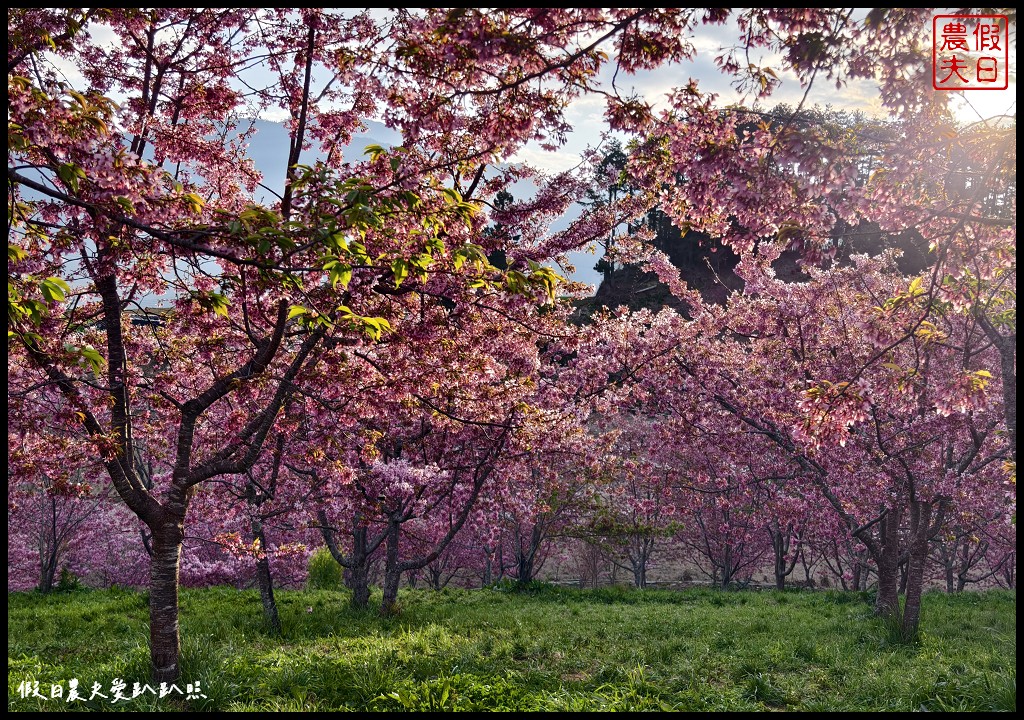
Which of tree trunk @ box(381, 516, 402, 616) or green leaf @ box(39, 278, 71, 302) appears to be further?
tree trunk @ box(381, 516, 402, 616)

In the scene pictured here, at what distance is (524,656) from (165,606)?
15.4 ft

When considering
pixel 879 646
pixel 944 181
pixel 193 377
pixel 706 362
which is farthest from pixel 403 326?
pixel 879 646

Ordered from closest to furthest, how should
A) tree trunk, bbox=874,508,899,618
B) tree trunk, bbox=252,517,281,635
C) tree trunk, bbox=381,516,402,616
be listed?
tree trunk, bbox=252,517,281,635
tree trunk, bbox=874,508,899,618
tree trunk, bbox=381,516,402,616

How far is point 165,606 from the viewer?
6.58 metres

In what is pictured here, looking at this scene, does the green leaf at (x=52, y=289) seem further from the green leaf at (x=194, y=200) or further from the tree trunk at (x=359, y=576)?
the tree trunk at (x=359, y=576)

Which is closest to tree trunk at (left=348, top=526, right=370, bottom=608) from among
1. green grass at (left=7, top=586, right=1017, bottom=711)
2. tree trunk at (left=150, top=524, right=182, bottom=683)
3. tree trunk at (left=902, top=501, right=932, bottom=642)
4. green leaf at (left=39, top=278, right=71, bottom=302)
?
green grass at (left=7, top=586, right=1017, bottom=711)

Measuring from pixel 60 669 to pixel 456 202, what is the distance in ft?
24.2

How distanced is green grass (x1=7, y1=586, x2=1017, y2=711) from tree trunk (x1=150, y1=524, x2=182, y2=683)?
0.19m

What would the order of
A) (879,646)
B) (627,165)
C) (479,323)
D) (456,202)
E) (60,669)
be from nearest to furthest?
(456,202)
(627,165)
(60,669)
(479,323)
(879,646)

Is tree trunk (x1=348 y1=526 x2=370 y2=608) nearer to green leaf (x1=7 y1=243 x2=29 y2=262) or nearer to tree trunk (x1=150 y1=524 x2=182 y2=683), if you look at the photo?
tree trunk (x1=150 y1=524 x2=182 y2=683)

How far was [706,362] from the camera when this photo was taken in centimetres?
1219

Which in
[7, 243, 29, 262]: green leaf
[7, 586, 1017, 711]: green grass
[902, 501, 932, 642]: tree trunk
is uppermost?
[7, 243, 29, 262]: green leaf

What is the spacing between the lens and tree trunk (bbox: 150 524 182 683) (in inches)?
256

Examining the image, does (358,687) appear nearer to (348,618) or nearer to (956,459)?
(348,618)
